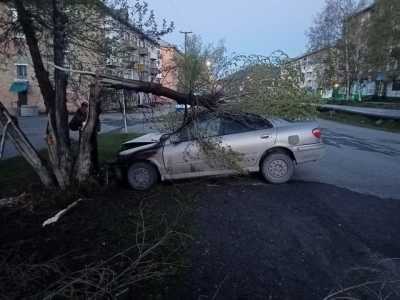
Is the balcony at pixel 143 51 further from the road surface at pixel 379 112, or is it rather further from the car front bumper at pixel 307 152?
the road surface at pixel 379 112

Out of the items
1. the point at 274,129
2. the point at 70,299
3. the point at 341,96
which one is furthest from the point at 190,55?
the point at 341,96

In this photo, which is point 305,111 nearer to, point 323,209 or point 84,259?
point 323,209

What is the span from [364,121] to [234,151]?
66.4 feet

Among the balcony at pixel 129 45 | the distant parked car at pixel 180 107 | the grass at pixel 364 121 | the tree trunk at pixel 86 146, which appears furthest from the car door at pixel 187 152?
the grass at pixel 364 121

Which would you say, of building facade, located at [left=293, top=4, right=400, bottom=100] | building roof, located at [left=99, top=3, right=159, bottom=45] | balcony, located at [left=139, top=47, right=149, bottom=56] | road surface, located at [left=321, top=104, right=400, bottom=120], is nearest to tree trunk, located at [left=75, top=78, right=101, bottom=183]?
building roof, located at [left=99, top=3, right=159, bottom=45]

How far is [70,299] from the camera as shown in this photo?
9.77ft

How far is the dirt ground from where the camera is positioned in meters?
3.35

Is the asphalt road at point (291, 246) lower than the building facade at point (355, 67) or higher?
lower

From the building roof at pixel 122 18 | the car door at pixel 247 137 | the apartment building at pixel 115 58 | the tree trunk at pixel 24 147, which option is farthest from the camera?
the apartment building at pixel 115 58

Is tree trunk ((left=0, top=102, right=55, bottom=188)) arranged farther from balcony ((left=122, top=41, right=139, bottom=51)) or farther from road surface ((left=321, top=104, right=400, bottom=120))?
road surface ((left=321, top=104, right=400, bottom=120))

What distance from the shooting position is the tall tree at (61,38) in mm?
6383

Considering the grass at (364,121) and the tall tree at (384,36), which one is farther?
the tall tree at (384,36)

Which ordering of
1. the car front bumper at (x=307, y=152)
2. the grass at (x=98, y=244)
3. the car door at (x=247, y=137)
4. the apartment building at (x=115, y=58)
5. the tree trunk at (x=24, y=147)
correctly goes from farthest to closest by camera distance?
the apartment building at (x=115, y=58) → the car front bumper at (x=307, y=152) → the car door at (x=247, y=137) → the tree trunk at (x=24, y=147) → the grass at (x=98, y=244)

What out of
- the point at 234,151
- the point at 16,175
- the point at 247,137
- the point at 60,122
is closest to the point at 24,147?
the point at 60,122
